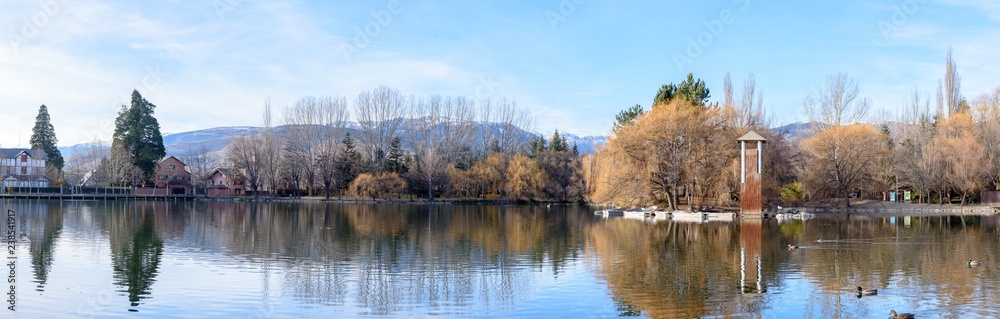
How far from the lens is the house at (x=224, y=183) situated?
8969 centimetres

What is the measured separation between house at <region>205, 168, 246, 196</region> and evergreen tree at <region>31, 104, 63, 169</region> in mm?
18881

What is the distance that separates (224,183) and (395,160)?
30289 mm

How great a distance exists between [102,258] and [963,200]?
60.2m

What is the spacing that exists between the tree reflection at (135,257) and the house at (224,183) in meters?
55.6

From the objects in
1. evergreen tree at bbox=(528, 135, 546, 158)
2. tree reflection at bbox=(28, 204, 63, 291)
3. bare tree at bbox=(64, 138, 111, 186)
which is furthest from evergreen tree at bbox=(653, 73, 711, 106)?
bare tree at bbox=(64, 138, 111, 186)

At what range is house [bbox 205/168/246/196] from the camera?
294ft

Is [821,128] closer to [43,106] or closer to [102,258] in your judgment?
[102,258]

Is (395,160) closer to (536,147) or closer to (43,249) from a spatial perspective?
(536,147)

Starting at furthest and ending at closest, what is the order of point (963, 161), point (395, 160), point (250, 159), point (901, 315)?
point (250, 159)
point (395, 160)
point (963, 161)
point (901, 315)

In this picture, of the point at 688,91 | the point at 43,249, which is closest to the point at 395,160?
the point at 688,91

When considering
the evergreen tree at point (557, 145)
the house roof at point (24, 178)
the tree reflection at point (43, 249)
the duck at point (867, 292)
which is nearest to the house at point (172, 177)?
the house roof at point (24, 178)

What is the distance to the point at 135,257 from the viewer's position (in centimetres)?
2223

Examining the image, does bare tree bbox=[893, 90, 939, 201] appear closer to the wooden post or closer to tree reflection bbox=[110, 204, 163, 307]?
the wooden post

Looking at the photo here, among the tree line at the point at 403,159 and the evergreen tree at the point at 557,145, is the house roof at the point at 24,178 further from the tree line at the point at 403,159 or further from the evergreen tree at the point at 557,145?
the evergreen tree at the point at 557,145
